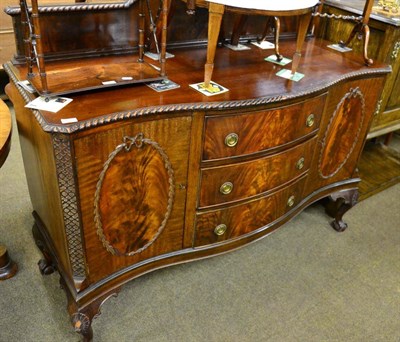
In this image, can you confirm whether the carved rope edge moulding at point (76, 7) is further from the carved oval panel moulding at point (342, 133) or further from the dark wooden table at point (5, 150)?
the carved oval panel moulding at point (342, 133)

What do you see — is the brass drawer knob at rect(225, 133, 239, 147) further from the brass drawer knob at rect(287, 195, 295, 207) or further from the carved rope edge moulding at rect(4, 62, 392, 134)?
the brass drawer knob at rect(287, 195, 295, 207)

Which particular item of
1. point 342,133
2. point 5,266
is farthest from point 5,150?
point 342,133

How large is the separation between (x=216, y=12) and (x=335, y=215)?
1.25 m

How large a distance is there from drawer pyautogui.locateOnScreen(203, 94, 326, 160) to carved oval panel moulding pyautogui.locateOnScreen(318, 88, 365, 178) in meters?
0.20

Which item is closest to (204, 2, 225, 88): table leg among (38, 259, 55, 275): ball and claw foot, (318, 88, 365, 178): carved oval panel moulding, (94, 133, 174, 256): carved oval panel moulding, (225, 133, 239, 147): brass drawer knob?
(225, 133, 239, 147): brass drawer knob

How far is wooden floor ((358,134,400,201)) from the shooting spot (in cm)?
231

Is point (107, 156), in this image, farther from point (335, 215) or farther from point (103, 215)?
point (335, 215)

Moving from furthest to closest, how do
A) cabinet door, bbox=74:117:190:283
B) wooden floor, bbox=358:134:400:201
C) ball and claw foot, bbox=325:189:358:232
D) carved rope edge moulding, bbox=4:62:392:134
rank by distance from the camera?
wooden floor, bbox=358:134:400:201 → ball and claw foot, bbox=325:189:358:232 → cabinet door, bbox=74:117:190:283 → carved rope edge moulding, bbox=4:62:392:134

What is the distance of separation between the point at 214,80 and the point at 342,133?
676 millimetres

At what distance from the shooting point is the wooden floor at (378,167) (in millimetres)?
2311

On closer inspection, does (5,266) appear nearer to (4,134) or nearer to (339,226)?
(4,134)

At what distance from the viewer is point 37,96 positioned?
109 centimetres

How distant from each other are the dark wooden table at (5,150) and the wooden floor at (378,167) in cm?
176

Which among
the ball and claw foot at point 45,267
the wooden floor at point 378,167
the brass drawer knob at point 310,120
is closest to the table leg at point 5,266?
the ball and claw foot at point 45,267
